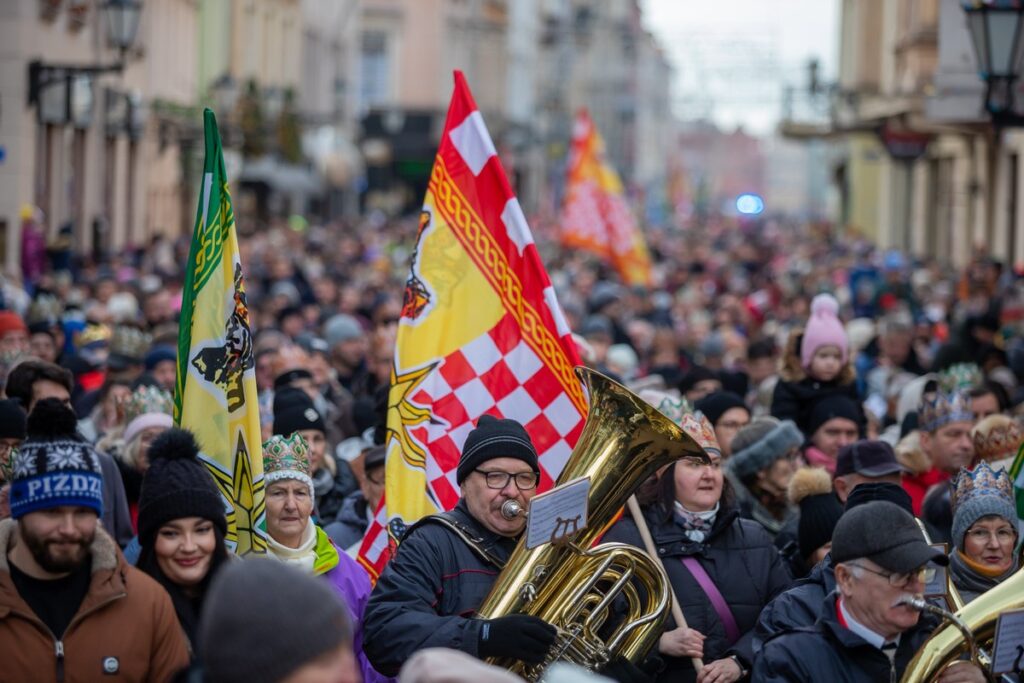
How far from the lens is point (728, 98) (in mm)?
86250

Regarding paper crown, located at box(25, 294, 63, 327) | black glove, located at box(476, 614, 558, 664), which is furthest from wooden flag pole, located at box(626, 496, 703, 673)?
paper crown, located at box(25, 294, 63, 327)

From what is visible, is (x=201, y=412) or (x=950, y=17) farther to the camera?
(x=950, y=17)

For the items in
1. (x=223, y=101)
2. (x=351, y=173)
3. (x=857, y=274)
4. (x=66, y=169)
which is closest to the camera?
(x=857, y=274)

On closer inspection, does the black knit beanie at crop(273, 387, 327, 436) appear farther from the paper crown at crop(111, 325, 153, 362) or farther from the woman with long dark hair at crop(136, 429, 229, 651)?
the paper crown at crop(111, 325, 153, 362)

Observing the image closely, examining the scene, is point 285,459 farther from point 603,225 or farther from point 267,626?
point 603,225

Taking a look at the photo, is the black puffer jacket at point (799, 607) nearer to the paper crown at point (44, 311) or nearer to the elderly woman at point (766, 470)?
the elderly woman at point (766, 470)

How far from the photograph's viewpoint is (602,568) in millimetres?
5465

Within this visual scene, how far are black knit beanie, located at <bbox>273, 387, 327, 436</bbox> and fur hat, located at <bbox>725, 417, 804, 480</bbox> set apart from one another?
1.72 meters

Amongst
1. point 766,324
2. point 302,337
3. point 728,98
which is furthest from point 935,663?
point 728,98

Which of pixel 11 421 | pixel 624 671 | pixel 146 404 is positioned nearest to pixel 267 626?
pixel 624 671

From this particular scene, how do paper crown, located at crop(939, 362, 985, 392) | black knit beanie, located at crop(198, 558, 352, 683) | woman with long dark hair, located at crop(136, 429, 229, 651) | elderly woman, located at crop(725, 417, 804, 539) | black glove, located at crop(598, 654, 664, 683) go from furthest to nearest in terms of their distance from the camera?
paper crown, located at crop(939, 362, 985, 392) < elderly woman, located at crop(725, 417, 804, 539) < black glove, located at crop(598, 654, 664, 683) < woman with long dark hair, located at crop(136, 429, 229, 651) < black knit beanie, located at crop(198, 558, 352, 683)

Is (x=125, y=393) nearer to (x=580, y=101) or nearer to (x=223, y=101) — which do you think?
(x=223, y=101)

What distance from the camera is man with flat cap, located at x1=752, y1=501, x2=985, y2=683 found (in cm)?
481

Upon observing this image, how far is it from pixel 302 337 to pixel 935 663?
831 centimetres
